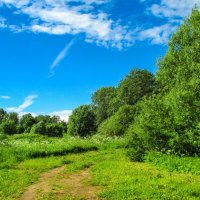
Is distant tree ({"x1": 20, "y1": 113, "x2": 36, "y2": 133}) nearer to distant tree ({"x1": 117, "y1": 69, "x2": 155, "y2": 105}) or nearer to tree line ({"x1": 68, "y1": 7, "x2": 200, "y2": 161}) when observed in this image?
distant tree ({"x1": 117, "y1": 69, "x2": 155, "y2": 105})

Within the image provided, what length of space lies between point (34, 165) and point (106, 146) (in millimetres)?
25237

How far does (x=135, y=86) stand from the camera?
88188 mm

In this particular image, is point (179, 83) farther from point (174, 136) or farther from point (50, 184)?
point (50, 184)

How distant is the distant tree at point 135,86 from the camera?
290 feet

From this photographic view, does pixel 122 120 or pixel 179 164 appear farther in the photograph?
pixel 122 120

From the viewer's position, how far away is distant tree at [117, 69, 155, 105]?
88.2 metres

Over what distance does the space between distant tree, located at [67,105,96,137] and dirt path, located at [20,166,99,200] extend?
7760 cm

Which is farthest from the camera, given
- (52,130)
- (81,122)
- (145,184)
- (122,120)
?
(52,130)

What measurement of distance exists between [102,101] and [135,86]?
80.7ft

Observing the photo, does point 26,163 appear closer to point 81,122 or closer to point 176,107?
point 176,107

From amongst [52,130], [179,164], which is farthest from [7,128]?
[179,164]

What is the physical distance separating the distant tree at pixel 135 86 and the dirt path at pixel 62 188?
210 feet

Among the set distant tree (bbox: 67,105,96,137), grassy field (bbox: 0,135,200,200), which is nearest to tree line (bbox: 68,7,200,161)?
grassy field (bbox: 0,135,200,200)

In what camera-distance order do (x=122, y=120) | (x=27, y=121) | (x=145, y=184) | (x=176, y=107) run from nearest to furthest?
(x=145, y=184) → (x=176, y=107) → (x=122, y=120) → (x=27, y=121)
